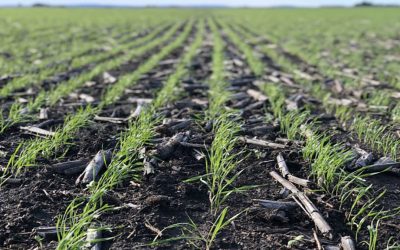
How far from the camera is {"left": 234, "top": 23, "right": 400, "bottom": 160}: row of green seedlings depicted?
16.2 feet

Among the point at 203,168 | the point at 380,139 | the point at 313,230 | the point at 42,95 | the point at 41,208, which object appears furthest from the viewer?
the point at 42,95

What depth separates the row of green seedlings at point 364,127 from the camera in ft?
16.2

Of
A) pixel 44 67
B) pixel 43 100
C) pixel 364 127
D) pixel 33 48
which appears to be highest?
pixel 364 127

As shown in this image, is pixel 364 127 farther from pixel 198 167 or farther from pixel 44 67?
pixel 44 67

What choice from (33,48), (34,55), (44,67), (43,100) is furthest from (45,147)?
(33,48)

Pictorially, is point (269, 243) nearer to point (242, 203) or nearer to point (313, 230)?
point (313, 230)

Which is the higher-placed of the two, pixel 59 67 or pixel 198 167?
pixel 198 167

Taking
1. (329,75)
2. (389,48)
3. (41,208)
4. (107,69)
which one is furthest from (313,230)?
(389,48)

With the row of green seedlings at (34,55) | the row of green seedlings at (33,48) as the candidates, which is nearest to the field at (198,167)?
the row of green seedlings at (34,55)

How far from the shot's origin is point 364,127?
5535 millimetres

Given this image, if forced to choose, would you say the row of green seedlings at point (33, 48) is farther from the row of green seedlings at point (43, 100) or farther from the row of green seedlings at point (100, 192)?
the row of green seedlings at point (100, 192)

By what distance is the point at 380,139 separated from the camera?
525cm

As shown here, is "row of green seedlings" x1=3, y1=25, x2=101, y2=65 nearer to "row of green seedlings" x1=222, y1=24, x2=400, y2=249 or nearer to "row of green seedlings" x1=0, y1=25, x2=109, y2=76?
"row of green seedlings" x1=0, y1=25, x2=109, y2=76

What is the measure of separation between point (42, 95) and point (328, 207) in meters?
4.70
